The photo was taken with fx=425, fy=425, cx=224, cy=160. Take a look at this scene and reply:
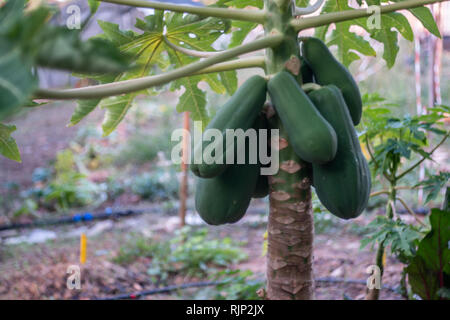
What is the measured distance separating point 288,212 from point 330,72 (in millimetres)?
424

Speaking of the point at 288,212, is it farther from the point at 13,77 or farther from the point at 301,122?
the point at 13,77

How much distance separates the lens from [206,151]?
1061mm

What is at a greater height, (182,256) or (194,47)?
(194,47)

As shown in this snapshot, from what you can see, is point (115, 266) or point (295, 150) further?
point (115, 266)

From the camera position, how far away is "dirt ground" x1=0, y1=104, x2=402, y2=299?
2.47m

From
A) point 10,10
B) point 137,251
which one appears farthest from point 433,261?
point 137,251

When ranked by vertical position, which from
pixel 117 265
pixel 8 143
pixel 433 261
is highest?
pixel 8 143

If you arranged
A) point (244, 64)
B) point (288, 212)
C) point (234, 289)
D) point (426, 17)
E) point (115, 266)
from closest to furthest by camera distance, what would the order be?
point (288, 212)
point (244, 64)
point (426, 17)
point (234, 289)
point (115, 266)

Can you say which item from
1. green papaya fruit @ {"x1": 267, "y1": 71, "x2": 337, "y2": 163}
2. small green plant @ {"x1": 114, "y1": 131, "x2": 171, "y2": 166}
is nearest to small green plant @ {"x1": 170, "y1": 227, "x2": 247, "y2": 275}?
green papaya fruit @ {"x1": 267, "y1": 71, "x2": 337, "y2": 163}

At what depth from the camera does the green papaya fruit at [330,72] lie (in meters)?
1.22

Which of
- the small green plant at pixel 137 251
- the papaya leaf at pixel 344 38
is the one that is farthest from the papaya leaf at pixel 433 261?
the small green plant at pixel 137 251

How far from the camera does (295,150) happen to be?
3.51ft

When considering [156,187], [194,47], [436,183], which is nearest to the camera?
[436,183]
